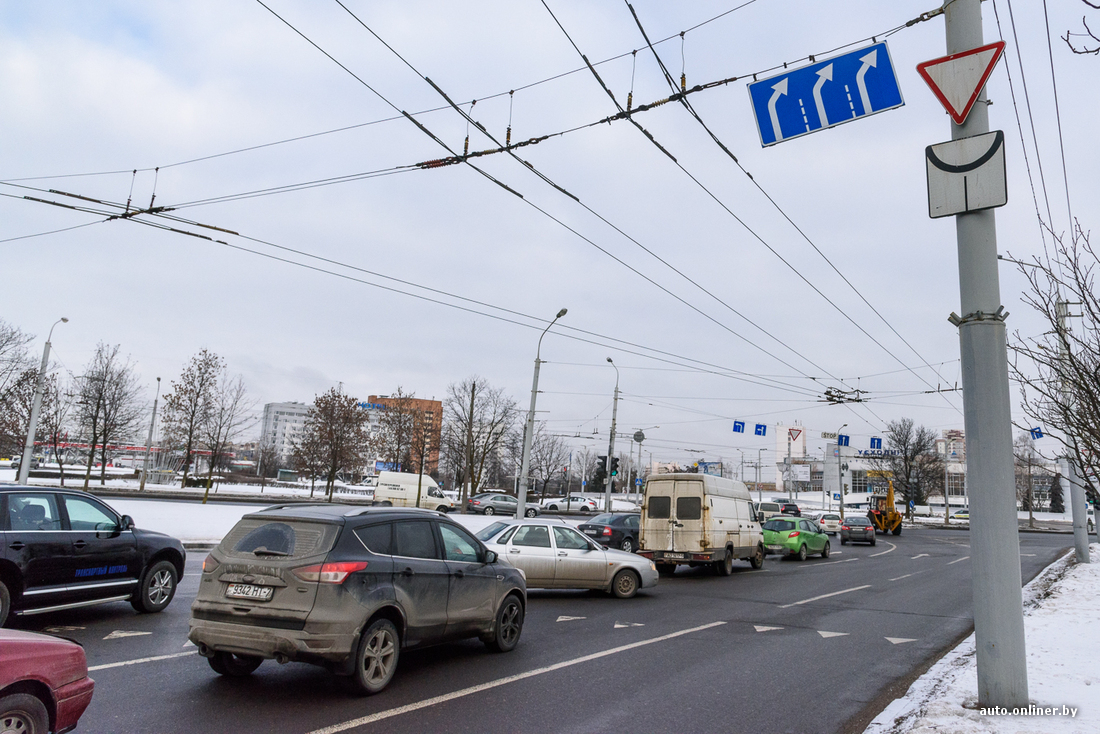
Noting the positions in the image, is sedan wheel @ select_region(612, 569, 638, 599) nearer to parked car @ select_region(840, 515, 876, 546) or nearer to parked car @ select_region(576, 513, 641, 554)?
parked car @ select_region(576, 513, 641, 554)

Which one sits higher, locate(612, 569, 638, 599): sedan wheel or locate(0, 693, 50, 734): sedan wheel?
locate(0, 693, 50, 734): sedan wheel

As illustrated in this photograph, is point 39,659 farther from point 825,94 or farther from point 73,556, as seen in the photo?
point 825,94

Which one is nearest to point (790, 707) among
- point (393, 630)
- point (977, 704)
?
point (977, 704)

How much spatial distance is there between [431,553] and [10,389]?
35558mm

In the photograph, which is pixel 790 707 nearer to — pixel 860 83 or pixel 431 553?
pixel 431 553

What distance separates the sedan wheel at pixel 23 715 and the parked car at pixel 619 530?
62.5 feet

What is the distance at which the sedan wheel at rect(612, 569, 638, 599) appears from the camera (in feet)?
43.7

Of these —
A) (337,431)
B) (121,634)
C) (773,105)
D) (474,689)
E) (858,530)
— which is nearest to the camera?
(474,689)

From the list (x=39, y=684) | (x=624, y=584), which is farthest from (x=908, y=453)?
(x=39, y=684)

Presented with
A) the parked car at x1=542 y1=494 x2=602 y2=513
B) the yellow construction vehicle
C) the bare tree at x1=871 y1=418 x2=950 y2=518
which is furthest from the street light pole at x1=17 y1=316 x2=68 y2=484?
the bare tree at x1=871 y1=418 x2=950 y2=518

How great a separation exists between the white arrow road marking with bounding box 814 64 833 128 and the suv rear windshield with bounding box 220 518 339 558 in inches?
247

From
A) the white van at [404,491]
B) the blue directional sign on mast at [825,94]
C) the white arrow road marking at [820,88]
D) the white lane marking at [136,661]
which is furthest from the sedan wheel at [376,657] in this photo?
the white van at [404,491]

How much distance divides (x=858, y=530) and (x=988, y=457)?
115 ft

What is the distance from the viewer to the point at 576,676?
7.15m
